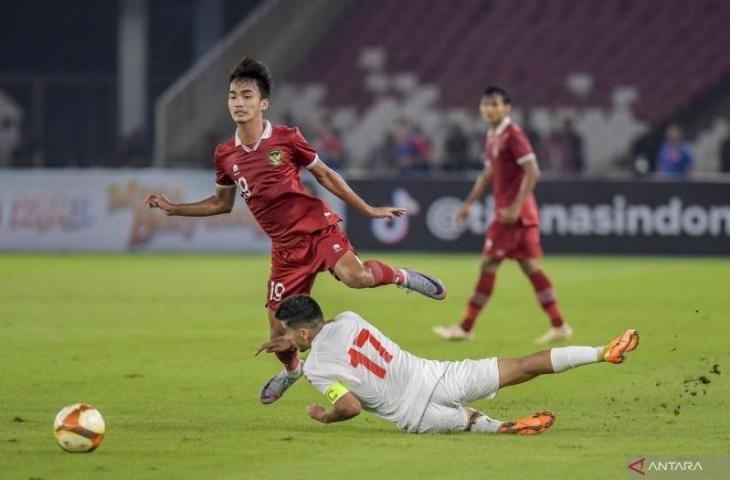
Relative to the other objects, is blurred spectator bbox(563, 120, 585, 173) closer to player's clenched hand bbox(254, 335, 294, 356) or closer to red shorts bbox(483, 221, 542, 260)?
red shorts bbox(483, 221, 542, 260)

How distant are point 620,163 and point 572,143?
2480 mm

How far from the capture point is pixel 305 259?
384 inches

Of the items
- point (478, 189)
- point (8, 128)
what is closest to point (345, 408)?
point (478, 189)

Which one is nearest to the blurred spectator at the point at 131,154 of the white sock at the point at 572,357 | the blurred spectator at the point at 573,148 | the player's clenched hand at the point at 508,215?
the blurred spectator at the point at 573,148

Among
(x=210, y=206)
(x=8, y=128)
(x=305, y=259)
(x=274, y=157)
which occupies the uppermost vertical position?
(x=274, y=157)

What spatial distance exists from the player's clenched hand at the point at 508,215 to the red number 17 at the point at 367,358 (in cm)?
527

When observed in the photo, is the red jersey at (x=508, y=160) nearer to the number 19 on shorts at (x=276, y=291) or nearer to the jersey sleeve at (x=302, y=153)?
the jersey sleeve at (x=302, y=153)

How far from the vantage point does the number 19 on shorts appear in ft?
32.0

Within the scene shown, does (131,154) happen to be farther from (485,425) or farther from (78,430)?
(78,430)

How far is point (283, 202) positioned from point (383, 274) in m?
0.83

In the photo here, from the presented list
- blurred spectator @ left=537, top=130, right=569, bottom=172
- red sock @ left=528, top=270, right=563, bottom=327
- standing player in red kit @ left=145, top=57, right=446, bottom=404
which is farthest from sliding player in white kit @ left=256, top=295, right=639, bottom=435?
blurred spectator @ left=537, top=130, right=569, bottom=172

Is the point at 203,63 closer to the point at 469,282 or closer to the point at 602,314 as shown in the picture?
the point at 469,282

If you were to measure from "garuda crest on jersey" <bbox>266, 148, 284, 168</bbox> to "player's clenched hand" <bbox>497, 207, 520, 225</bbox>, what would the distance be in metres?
4.28

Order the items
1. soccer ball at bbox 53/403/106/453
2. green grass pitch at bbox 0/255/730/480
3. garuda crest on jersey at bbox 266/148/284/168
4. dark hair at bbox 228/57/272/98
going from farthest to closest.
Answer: garuda crest on jersey at bbox 266/148/284/168
dark hair at bbox 228/57/272/98
soccer ball at bbox 53/403/106/453
green grass pitch at bbox 0/255/730/480
